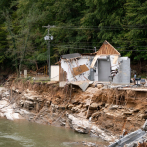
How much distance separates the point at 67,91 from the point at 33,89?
253 inches

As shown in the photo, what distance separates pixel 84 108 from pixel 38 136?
4.52m

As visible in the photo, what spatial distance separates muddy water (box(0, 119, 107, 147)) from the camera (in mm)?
16969

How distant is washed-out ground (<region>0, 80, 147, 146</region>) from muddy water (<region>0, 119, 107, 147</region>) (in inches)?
32.6

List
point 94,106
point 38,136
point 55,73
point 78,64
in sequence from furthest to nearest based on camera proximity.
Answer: point 55,73 → point 78,64 → point 94,106 → point 38,136

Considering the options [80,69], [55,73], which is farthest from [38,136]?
[55,73]

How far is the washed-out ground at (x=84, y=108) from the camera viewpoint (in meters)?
17.4

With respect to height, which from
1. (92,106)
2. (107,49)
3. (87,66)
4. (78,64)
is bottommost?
(92,106)

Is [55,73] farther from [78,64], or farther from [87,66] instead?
[87,66]

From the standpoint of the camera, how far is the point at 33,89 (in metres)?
29.4

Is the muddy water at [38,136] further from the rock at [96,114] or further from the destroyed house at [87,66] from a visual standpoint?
the destroyed house at [87,66]

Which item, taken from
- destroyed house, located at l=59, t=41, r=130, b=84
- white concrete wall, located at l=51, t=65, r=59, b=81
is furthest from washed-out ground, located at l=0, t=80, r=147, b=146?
destroyed house, located at l=59, t=41, r=130, b=84

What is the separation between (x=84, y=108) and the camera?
21.2 m

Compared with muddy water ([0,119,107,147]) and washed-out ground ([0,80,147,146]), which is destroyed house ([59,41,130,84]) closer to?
washed-out ground ([0,80,147,146])

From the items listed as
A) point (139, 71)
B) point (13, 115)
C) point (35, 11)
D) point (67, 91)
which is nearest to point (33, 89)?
point (13, 115)
